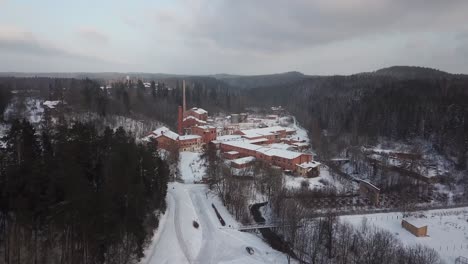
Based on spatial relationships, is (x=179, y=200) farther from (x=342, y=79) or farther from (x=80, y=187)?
(x=342, y=79)

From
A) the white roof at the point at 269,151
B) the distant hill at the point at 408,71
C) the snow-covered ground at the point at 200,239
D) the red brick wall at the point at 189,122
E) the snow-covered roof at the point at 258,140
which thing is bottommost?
the snow-covered ground at the point at 200,239

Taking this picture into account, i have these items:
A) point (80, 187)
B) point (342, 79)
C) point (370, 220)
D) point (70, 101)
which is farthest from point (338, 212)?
point (342, 79)

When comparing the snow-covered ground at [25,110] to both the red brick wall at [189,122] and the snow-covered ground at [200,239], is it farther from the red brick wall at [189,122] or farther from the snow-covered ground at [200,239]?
the snow-covered ground at [200,239]

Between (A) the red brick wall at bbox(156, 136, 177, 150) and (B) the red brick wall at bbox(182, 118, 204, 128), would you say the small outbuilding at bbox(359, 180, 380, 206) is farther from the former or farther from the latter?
(B) the red brick wall at bbox(182, 118, 204, 128)

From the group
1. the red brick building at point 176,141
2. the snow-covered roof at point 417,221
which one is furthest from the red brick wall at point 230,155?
the snow-covered roof at point 417,221

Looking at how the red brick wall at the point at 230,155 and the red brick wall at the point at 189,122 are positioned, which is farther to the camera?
the red brick wall at the point at 189,122
